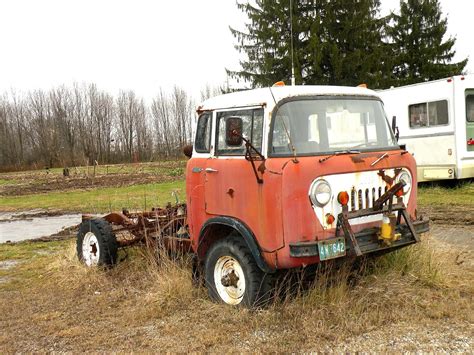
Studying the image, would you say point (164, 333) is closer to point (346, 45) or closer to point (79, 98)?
point (346, 45)

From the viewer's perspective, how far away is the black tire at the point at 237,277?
502cm

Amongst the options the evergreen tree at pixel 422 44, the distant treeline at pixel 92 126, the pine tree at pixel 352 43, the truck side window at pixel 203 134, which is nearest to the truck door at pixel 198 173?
the truck side window at pixel 203 134

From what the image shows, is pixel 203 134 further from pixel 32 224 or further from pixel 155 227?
pixel 32 224

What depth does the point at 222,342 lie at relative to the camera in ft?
14.9

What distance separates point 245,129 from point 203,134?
75 cm

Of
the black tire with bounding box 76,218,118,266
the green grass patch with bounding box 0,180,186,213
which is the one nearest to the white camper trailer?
the green grass patch with bounding box 0,180,186,213

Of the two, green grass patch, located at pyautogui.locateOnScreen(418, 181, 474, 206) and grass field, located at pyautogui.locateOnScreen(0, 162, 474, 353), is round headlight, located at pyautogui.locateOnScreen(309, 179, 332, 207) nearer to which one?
grass field, located at pyautogui.locateOnScreen(0, 162, 474, 353)

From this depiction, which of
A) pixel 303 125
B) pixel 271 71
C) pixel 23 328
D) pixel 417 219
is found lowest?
pixel 23 328

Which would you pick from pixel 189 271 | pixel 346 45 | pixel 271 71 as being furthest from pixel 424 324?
pixel 346 45

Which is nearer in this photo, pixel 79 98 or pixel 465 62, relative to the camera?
pixel 465 62

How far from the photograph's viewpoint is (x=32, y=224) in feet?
47.9

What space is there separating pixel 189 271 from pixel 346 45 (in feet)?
90.6

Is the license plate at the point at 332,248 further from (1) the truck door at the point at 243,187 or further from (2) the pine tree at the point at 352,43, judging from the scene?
(2) the pine tree at the point at 352,43

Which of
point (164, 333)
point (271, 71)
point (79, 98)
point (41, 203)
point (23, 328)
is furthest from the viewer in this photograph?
point (79, 98)
